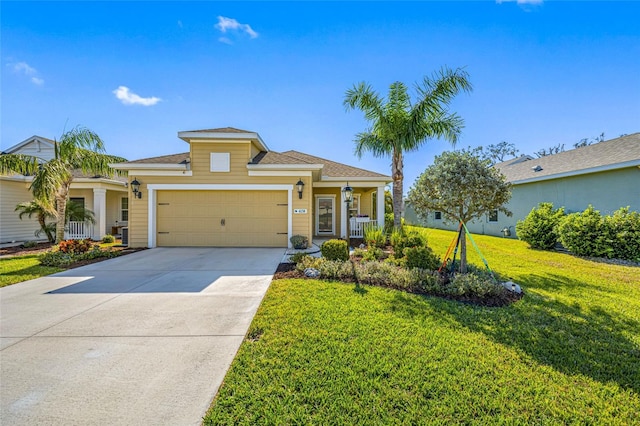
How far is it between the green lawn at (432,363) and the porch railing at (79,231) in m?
12.9

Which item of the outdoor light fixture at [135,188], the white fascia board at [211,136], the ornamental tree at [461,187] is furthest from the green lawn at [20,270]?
the ornamental tree at [461,187]

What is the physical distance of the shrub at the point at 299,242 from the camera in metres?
9.84

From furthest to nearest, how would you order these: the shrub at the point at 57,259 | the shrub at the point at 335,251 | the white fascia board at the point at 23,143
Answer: the white fascia board at the point at 23,143 → the shrub at the point at 57,259 → the shrub at the point at 335,251

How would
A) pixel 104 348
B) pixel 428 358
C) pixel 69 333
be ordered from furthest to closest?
pixel 69 333 < pixel 104 348 < pixel 428 358

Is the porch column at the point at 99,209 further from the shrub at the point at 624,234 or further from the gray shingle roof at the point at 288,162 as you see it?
the shrub at the point at 624,234

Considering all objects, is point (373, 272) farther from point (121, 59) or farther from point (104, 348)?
point (121, 59)

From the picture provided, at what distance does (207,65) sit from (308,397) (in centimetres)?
1076

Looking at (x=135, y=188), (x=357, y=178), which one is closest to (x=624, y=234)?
(x=357, y=178)

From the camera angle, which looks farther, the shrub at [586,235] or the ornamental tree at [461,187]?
the shrub at [586,235]

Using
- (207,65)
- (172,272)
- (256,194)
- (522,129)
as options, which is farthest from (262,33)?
(522,129)

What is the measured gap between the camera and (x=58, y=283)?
5.69m

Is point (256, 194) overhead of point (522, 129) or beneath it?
beneath

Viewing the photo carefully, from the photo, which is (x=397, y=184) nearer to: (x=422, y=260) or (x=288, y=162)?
(x=288, y=162)

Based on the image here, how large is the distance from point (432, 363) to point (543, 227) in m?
11.7
